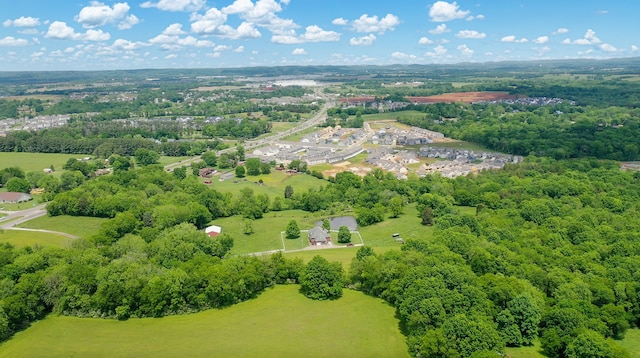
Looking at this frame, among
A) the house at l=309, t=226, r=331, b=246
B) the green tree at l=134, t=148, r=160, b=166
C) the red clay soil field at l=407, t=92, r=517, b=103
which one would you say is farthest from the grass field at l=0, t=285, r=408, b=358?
the red clay soil field at l=407, t=92, r=517, b=103

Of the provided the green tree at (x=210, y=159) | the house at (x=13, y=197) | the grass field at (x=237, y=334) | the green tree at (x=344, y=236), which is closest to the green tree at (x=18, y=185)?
the house at (x=13, y=197)

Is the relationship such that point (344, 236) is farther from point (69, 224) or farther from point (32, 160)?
point (32, 160)

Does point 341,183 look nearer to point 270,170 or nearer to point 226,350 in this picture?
point 270,170

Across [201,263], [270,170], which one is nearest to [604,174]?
[270,170]

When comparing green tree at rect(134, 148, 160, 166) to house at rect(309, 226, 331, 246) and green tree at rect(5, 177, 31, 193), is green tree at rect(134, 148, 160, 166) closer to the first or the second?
green tree at rect(5, 177, 31, 193)

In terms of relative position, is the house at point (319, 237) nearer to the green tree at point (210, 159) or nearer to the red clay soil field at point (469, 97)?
the green tree at point (210, 159)
